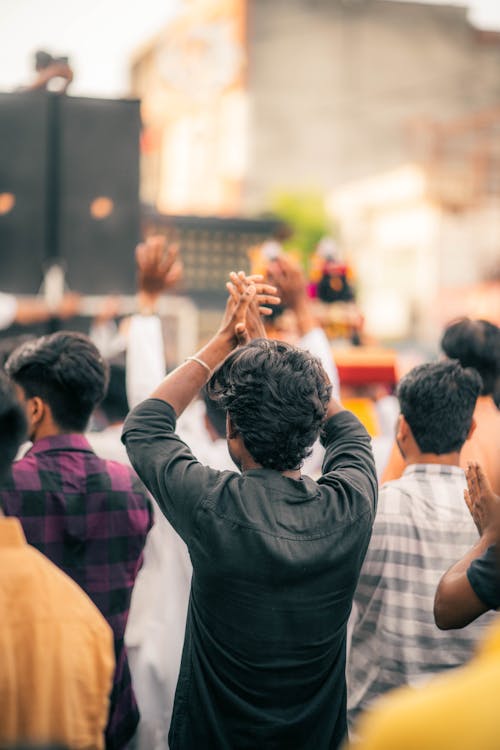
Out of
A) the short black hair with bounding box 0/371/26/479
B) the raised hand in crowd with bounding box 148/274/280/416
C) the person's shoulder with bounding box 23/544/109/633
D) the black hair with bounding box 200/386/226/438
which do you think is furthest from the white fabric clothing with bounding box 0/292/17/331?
the person's shoulder with bounding box 23/544/109/633

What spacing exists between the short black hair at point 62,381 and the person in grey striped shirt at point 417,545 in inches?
29.1

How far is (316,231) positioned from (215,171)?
6.38 meters

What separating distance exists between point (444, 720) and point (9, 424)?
803 millimetres

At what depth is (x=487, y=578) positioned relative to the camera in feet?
5.00

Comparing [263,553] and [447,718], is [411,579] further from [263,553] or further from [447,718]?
[447,718]

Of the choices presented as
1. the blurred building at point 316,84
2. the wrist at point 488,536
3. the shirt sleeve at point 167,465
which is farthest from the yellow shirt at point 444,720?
the blurred building at point 316,84

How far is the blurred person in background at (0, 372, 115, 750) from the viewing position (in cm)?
118

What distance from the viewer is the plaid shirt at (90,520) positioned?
1.97 m

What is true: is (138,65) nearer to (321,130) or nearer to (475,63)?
(321,130)

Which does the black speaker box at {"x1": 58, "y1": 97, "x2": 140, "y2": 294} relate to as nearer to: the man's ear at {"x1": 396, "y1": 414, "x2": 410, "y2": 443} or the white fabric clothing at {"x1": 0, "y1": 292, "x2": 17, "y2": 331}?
the white fabric clothing at {"x1": 0, "y1": 292, "x2": 17, "y2": 331}

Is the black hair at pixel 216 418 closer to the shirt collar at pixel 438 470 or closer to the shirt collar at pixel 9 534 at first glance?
the shirt collar at pixel 438 470

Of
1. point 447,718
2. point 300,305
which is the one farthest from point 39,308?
point 447,718

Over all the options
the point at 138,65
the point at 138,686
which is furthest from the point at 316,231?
the point at 138,686

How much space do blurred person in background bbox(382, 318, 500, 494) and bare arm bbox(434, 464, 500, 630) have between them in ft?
2.67
